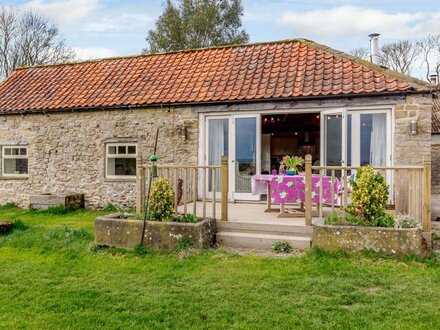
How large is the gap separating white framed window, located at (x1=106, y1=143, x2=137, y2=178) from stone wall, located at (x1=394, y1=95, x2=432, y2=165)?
7.01 m

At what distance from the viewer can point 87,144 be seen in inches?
448

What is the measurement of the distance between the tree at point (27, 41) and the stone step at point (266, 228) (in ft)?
74.4

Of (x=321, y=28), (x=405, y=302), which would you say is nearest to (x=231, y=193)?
(x=405, y=302)

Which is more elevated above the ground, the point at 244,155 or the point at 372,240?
the point at 244,155

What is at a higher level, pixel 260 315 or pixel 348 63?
pixel 348 63

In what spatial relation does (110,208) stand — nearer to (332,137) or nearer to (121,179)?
(121,179)

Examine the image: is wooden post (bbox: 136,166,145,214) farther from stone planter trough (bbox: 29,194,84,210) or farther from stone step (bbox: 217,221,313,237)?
stone planter trough (bbox: 29,194,84,210)

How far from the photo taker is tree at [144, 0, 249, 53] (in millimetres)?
25250

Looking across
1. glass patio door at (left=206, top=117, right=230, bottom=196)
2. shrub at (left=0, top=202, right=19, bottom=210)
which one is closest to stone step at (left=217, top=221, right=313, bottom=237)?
glass patio door at (left=206, top=117, right=230, bottom=196)

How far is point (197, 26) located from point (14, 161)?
54.2 feet

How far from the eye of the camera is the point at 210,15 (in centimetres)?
2517

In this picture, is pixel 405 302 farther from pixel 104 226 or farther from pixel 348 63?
pixel 348 63

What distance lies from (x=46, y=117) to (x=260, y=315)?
10289 millimetres

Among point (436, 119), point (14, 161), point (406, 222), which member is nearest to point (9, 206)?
point (14, 161)
